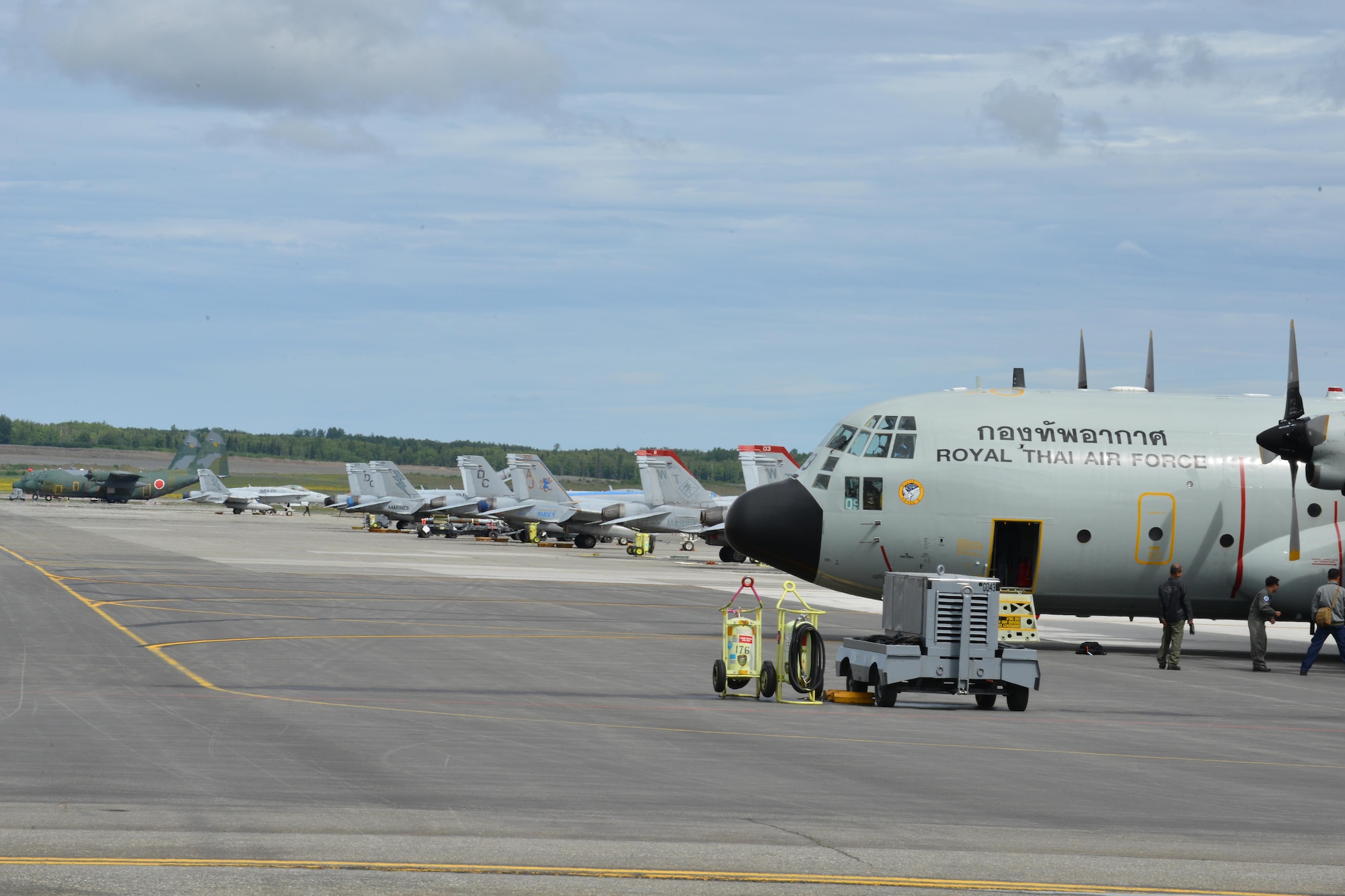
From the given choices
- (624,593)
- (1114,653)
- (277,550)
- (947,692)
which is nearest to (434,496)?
(277,550)

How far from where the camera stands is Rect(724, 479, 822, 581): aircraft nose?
30953mm

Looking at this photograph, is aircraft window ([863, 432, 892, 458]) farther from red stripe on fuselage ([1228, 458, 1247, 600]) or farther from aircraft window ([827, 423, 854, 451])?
red stripe on fuselage ([1228, 458, 1247, 600])

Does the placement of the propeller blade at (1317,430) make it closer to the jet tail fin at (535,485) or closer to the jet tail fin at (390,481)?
the jet tail fin at (535,485)

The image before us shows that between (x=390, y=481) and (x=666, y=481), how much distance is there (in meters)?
41.6

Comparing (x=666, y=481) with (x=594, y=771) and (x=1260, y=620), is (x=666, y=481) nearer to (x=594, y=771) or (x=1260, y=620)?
(x=1260, y=620)

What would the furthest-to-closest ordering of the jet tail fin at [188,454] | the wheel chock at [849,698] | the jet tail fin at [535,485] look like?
the jet tail fin at [188,454] → the jet tail fin at [535,485] → the wheel chock at [849,698]

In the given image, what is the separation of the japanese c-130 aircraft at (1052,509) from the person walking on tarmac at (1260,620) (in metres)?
2.08

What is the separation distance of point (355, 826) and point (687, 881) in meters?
3.13

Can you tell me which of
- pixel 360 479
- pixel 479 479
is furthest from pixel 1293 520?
pixel 360 479

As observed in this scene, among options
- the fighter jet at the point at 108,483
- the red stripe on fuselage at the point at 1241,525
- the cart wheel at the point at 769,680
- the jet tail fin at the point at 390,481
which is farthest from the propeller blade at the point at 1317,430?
the fighter jet at the point at 108,483

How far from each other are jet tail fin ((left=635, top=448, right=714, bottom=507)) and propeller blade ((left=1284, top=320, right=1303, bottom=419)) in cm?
5981

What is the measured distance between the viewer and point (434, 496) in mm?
118750

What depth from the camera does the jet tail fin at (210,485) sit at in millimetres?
171250

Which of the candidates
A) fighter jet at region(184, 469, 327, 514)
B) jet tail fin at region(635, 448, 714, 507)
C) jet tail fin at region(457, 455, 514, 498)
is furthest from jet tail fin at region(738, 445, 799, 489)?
fighter jet at region(184, 469, 327, 514)
